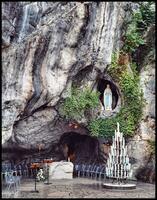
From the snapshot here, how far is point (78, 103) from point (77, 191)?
4.79m

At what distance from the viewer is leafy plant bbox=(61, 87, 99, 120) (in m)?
20.8

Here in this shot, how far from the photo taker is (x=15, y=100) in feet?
63.6

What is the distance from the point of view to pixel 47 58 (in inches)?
790

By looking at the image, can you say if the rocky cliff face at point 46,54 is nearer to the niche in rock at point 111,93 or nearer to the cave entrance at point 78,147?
the niche in rock at point 111,93

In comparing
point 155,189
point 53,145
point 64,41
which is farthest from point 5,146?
point 155,189

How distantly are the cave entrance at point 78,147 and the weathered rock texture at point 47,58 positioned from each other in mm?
1638

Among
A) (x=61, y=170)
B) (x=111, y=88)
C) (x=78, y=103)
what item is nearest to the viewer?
(x=78, y=103)

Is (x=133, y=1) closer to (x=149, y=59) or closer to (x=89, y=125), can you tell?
(x=149, y=59)

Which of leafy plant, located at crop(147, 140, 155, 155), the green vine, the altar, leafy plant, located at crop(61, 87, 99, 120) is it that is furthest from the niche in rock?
the altar

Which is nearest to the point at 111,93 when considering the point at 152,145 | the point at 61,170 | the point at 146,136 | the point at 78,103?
the point at 78,103

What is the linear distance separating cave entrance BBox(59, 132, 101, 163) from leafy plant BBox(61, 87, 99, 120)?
2.32 m

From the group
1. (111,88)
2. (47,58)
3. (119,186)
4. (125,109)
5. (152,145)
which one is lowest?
(119,186)

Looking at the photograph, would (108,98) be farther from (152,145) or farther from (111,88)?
(152,145)

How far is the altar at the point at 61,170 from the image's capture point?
20906mm
